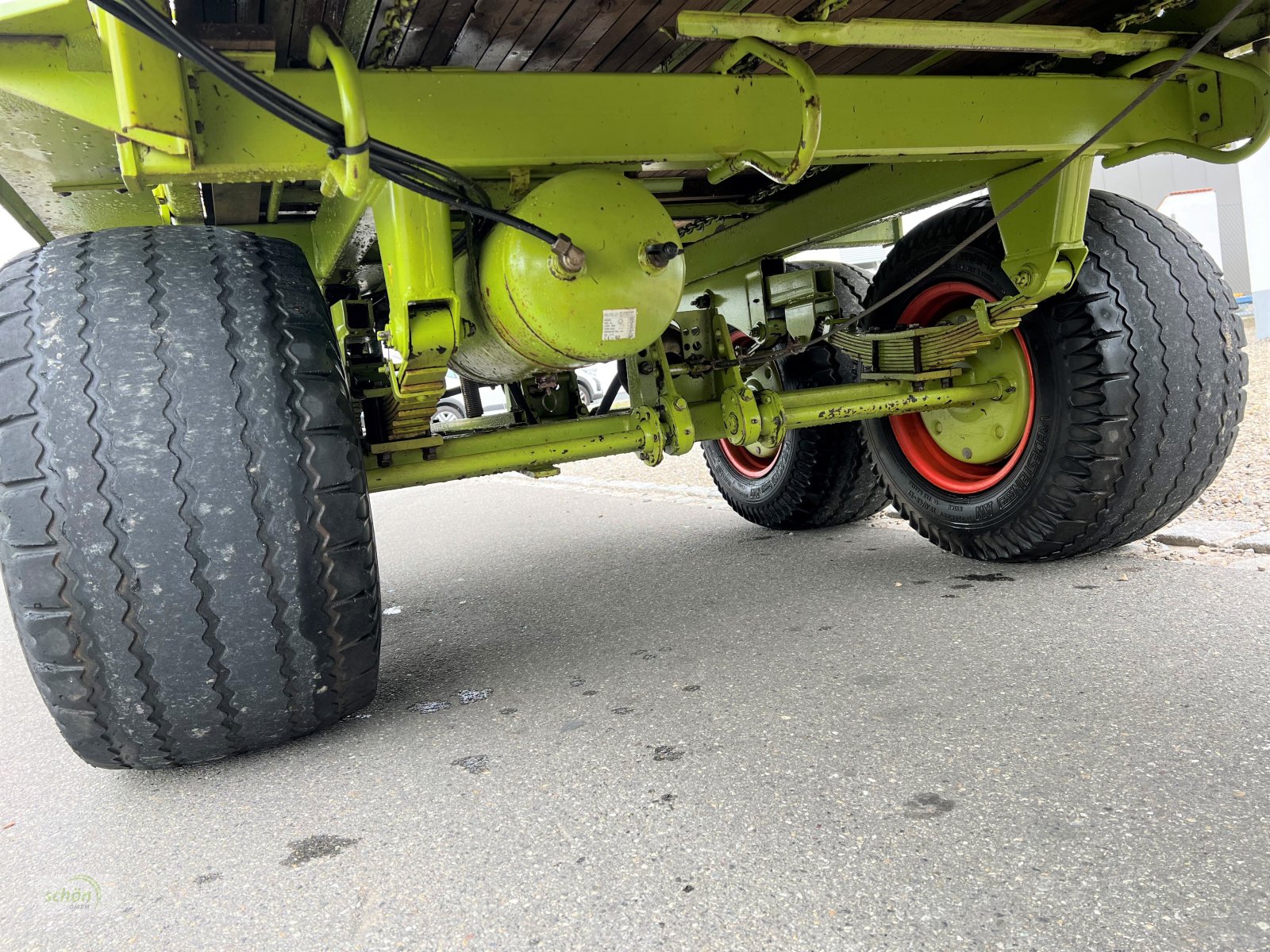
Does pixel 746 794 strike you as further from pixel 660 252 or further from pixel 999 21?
pixel 999 21

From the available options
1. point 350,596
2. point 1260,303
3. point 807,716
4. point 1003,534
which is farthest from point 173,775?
point 1260,303

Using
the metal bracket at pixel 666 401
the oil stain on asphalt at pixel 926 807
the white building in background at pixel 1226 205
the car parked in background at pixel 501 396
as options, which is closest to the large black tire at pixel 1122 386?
the metal bracket at pixel 666 401

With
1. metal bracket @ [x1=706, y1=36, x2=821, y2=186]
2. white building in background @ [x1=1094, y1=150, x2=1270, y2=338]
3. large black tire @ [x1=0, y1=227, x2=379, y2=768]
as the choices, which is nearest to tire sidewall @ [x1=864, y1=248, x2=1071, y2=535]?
metal bracket @ [x1=706, y1=36, x2=821, y2=186]

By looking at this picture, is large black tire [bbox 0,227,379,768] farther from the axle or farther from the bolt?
the bolt

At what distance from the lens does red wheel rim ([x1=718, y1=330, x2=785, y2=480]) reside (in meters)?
4.72

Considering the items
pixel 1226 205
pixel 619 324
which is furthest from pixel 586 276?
pixel 1226 205

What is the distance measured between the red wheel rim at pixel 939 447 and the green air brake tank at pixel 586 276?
152cm

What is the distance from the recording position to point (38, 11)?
1.69 metres

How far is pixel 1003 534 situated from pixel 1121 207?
4.06 ft

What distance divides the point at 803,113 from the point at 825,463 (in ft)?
7.47

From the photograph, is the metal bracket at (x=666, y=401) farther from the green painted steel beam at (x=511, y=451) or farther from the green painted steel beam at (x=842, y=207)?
the green painted steel beam at (x=842, y=207)

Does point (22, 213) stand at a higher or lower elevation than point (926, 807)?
higher

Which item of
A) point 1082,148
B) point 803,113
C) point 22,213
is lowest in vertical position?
point 1082,148

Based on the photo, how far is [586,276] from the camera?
2.25 m
